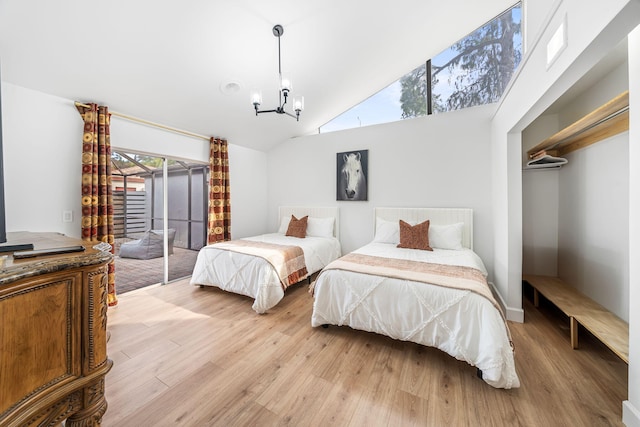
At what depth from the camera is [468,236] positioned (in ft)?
10.7

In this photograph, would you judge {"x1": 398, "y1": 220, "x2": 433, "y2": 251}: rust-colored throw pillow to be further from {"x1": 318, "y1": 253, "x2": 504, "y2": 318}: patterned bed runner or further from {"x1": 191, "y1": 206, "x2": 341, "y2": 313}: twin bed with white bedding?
{"x1": 191, "y1": 206, "x2": 341, "y2": 313}: twin bed with white bedding

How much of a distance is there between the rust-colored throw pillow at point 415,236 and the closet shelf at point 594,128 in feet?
4.61

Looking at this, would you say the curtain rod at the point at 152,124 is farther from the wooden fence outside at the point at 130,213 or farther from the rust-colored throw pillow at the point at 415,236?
the rust-colored throw pillow at the point at 415,236

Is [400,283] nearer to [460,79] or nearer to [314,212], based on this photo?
[314,212]

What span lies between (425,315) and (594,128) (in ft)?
7.04

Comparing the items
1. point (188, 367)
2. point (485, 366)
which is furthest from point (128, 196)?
point (485, 366)

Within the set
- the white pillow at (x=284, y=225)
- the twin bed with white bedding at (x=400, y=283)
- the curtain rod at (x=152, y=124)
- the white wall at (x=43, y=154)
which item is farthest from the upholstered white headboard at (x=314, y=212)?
the white wall at (x=43, y=154)

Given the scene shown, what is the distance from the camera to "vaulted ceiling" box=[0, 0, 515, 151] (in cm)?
197

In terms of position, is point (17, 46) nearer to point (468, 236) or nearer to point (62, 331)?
point (62, 331)

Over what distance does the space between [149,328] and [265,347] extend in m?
1.20

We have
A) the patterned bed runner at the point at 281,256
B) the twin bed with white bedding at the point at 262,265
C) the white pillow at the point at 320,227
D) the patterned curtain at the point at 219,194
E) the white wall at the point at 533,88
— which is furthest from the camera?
the white pillow at the point at 320,227

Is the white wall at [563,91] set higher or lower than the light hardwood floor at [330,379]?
higher

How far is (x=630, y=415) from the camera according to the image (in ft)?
4.06

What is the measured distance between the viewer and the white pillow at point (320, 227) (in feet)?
13.5
